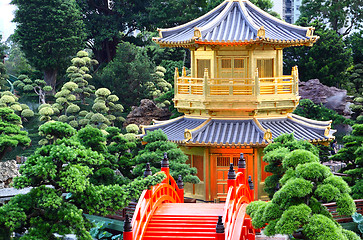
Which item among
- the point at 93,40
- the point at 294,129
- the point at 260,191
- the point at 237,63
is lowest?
the point at 260,191

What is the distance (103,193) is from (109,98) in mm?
22923

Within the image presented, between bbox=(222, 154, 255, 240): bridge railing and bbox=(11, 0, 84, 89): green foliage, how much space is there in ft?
87.4

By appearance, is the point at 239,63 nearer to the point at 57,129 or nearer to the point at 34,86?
the point at 57,129

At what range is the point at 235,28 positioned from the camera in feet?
80.1

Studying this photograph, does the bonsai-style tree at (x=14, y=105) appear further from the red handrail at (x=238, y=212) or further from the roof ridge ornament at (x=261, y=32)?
the red handrail at (x=238, y=212)

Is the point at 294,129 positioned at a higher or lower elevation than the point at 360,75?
lower

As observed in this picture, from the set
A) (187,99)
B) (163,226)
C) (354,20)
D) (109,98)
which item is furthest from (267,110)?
(354,20)

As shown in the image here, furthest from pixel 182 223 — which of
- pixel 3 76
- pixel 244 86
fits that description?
pixel 3 76

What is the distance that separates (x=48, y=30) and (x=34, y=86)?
3.83 metres

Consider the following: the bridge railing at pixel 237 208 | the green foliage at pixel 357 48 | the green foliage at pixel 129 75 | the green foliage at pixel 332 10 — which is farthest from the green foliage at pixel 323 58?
the bridge railing at pixel 237 208

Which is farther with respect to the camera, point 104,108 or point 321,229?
point 104,108

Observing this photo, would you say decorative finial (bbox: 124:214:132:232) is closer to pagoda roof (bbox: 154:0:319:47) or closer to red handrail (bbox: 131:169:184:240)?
red handrail (bbox: 131:169:184:240)

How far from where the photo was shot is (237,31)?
947 inches

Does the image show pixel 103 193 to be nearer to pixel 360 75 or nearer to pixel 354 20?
pixel 360 75
